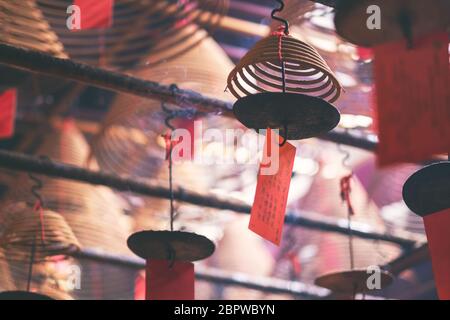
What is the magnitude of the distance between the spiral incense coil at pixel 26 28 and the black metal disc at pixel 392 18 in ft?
5.21

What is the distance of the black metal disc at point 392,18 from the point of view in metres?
1.59

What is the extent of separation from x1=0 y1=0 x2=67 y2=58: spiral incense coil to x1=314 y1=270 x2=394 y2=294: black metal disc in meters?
1.40

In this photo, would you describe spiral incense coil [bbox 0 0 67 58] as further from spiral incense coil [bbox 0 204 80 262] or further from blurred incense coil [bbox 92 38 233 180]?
spiral incense coil [bbox 0 204 80 262]

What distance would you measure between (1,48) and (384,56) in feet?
4.85

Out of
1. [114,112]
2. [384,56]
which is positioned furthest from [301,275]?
[384,56]

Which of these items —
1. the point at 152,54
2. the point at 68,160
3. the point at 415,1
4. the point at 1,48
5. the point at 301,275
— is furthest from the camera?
the point at 301,275

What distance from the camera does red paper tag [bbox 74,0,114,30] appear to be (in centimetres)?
284

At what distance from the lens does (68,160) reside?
16.9ft

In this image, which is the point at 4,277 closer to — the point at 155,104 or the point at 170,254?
the point at 155,104

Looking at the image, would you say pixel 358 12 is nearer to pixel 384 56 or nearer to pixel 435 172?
pixel 384 56

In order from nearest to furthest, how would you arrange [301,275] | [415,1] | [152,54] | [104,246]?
[415,1] < [152,54] < [104,246] < [301,275]

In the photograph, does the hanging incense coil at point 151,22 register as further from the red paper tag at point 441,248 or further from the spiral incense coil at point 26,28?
the red paper tag at point 441,248

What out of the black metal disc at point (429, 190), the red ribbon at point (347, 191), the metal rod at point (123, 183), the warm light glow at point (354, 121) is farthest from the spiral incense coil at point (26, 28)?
the black metal disc at point (429, 190)

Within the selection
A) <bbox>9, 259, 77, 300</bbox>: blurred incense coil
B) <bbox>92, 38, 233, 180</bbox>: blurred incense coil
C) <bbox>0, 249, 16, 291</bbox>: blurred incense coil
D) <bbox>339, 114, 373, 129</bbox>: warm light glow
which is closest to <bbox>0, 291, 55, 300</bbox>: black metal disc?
<bbox>92, 38, 233, 180</bbox>: blurred incense coil
